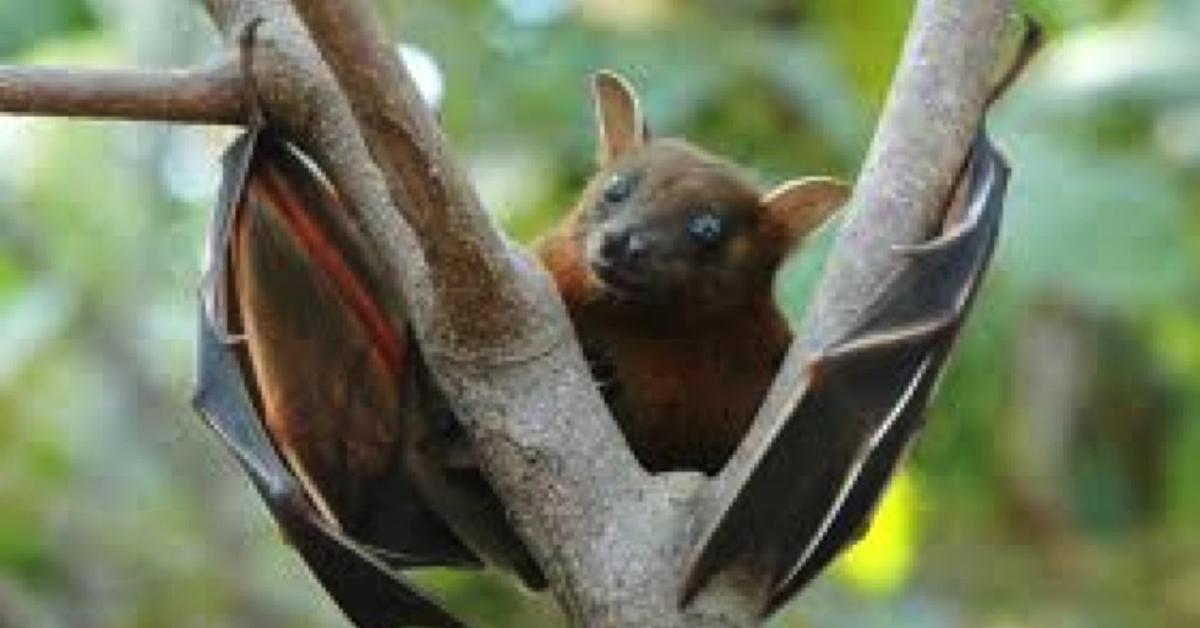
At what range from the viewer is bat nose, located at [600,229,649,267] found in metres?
3.73

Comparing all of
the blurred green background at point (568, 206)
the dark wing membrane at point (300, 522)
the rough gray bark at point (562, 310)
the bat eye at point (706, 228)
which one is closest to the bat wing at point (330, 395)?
the dark wing membrane at point (300, 522)

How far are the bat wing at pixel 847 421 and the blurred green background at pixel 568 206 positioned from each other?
1969 mm

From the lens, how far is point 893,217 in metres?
2.55

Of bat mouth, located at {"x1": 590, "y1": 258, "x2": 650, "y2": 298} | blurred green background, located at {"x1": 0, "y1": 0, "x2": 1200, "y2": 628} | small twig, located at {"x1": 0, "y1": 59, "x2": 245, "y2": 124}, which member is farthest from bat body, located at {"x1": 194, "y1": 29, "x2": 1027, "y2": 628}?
blurred green background, located at {"x1": 0, "y1": 0, "x2": 1200, "y2": 628}

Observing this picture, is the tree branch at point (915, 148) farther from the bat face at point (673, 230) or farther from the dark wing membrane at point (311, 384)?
the bat face at point (673, 230)

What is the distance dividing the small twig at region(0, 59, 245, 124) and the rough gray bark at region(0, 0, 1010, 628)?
0.03 meters

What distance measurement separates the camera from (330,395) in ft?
10.3

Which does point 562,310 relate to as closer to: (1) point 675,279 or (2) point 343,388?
(2) point 343,388

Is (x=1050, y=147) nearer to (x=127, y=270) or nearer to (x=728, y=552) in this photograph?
(x=127, y=270)

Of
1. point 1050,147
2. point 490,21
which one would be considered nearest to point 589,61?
point 490,21

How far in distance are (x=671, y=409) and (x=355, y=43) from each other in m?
1.31

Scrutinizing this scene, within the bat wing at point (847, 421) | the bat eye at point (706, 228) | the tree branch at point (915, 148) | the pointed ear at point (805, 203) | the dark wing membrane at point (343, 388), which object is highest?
the tree branch at point (915, 148)

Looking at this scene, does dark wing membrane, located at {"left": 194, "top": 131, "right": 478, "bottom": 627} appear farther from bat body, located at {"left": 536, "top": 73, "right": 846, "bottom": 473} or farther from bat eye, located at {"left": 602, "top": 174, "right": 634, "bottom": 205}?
bat eye, located at {"left": 602, "top": 174, "right": 634, "bottom": 205}

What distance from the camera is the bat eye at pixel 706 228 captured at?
12.9ft
